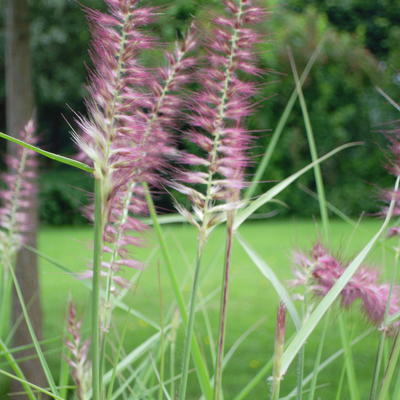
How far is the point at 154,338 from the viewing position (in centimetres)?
81

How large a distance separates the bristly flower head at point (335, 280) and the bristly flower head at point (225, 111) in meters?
0.16

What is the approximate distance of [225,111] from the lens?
0.52 meters

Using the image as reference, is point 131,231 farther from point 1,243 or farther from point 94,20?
point 1,243

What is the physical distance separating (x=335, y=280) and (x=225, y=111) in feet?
0.73

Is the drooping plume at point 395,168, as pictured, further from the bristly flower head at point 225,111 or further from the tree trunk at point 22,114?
the tree trunk at point 22,114

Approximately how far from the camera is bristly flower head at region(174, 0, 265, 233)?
0.51m

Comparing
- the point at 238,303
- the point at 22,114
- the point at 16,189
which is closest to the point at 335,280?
the point at 16,189

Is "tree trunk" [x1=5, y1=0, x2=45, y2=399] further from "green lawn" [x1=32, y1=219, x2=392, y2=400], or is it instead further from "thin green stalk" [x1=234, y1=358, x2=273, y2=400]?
"thin green stalk" [x1=234, y1=358, x2=273, y2=400]

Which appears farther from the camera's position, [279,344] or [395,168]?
[395,168]

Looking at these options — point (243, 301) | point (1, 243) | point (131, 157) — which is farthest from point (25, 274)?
point (243, 301)

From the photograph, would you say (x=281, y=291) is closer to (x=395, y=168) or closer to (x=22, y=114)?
(x=395, y=168)

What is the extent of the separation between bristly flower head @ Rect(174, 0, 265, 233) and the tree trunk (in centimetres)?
199

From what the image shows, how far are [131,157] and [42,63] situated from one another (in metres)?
10.2

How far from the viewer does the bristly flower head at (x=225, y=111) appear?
0.51 meters
